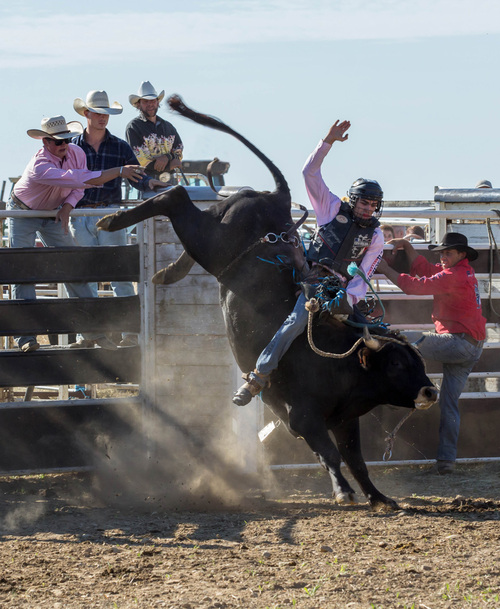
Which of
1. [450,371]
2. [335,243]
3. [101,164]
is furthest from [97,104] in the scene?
[450,371]

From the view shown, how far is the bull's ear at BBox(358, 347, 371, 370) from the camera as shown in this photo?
5.65m

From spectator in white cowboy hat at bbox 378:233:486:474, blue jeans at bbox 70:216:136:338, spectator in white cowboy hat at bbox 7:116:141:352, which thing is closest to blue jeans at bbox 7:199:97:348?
spectator in white cowboy hat at bbox 7:116:141:352

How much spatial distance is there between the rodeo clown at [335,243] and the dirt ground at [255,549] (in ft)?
3.19

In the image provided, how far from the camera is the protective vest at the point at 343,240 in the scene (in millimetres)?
5934

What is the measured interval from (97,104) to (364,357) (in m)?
3.49

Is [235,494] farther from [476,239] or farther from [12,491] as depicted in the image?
[476,239]

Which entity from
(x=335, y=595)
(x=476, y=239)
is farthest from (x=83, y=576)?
(x=476, y=239)

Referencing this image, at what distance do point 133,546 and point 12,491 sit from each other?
1.93 meters

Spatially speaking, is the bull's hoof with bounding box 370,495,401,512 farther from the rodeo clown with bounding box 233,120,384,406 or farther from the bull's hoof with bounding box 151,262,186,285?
the bull's hoof with bounding box 151,262,186,285

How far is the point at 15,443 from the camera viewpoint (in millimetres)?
6629

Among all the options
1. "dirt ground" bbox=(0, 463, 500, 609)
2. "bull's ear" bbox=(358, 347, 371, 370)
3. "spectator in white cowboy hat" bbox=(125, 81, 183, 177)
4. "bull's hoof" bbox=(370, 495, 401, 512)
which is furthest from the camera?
"spectator in white cowboy hat" bbox=(125, 81, 183, 177)

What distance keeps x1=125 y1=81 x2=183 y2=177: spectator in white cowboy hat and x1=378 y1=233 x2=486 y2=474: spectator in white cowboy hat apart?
2.36 m

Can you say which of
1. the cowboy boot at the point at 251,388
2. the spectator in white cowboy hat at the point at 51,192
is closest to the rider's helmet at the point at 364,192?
the cowboy boot at the point at 251,388

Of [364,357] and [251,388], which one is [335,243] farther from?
[251,388]
